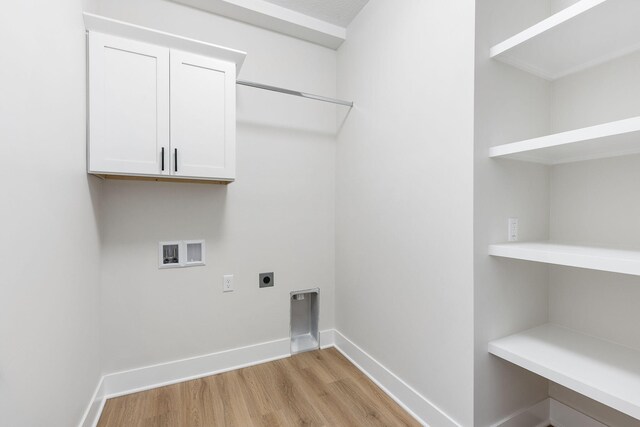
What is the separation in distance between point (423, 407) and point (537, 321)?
31.1 inches

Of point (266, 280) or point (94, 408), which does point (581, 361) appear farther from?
point (94, 408)

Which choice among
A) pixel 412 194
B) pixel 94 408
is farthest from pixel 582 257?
pixel 94 408

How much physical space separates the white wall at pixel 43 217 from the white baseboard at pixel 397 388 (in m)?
1.66

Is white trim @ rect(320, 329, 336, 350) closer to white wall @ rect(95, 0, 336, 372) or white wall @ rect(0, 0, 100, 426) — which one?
white wall @ rect(95, 0, 336, 372)

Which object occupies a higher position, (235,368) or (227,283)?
(227,283)

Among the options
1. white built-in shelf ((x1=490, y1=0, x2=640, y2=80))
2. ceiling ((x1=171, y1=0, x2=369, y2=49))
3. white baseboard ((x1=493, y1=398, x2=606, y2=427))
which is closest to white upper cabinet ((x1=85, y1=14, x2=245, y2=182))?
ceiling ((x1=171, y1=0, x2=369, y2=49))

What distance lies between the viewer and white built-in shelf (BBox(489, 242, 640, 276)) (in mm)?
926

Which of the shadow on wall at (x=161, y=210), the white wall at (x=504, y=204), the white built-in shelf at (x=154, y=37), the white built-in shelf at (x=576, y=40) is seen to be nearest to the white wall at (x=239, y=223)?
the shadow on wall at (x=161, y=210)

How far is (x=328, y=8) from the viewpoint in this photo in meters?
2.12

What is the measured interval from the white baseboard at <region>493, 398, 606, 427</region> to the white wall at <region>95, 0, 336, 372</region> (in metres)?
1.41

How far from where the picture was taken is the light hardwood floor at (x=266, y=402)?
159cm

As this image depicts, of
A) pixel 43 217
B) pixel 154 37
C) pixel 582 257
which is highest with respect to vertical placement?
pixel 154 37

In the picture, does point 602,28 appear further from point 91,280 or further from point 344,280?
point 91,280

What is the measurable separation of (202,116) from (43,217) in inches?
38.3
